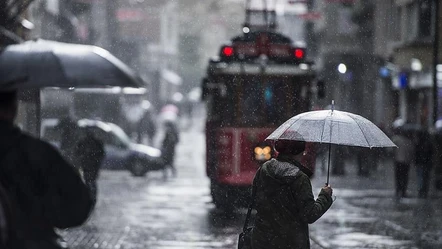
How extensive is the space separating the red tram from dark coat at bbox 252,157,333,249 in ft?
42.6

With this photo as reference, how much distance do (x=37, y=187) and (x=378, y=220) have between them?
14.8 meters

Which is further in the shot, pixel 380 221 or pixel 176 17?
pixel 176 17

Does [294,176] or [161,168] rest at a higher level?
[294,176]

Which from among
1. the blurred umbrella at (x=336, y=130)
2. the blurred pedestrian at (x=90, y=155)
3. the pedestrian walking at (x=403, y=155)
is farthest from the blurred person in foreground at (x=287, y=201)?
the pedestrian walking at (x=403, y=155)

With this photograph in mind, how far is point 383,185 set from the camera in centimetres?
3088

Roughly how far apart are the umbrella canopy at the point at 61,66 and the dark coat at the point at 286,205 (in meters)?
1.68

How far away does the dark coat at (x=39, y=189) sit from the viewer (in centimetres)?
545

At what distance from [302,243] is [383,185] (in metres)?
23.5

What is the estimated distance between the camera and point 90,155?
19484 millimetres

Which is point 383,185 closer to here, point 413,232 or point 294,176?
point 413,232

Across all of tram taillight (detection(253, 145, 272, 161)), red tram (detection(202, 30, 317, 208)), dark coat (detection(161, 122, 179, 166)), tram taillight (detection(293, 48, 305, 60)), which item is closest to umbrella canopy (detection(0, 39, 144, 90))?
tram taillight (detection(253, 145, 272, 161))

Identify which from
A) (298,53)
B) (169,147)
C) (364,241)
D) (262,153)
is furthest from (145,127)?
(364,241)

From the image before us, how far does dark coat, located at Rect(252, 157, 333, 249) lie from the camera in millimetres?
7578

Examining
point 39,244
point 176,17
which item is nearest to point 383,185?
point 39,244
